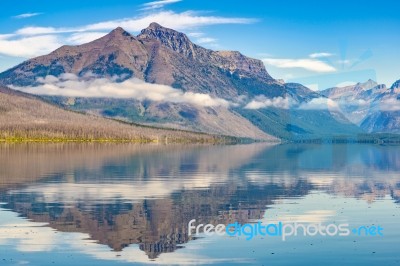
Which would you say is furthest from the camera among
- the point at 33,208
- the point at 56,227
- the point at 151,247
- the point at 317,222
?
the point at 33,208

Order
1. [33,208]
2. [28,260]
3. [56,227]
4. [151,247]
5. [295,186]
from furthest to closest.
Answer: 1. [295,186]
2. [33,208]
3. [56,227]
4. [151,247]
5. [28,260]

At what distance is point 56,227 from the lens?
63281 millimetres

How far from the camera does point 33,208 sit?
76625 mm

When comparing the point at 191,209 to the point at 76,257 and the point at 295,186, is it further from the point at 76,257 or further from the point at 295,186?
the point at 295,186

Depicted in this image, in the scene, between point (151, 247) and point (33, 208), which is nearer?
point (151, 247)

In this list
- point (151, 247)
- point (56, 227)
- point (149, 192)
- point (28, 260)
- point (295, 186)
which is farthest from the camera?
point (295, 186)

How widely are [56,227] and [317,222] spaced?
84.4ft

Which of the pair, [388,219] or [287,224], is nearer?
[287,224]

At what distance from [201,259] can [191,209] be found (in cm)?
2712

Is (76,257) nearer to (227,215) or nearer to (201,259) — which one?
(201,259)

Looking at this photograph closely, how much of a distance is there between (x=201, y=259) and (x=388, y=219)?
28.9m

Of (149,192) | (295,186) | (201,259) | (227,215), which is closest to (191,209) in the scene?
(227,215)

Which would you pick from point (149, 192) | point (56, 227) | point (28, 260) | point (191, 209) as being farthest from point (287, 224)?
point (149, 192)

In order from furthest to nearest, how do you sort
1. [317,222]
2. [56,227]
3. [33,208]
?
[33,208] < [317,222] < [56,227]
